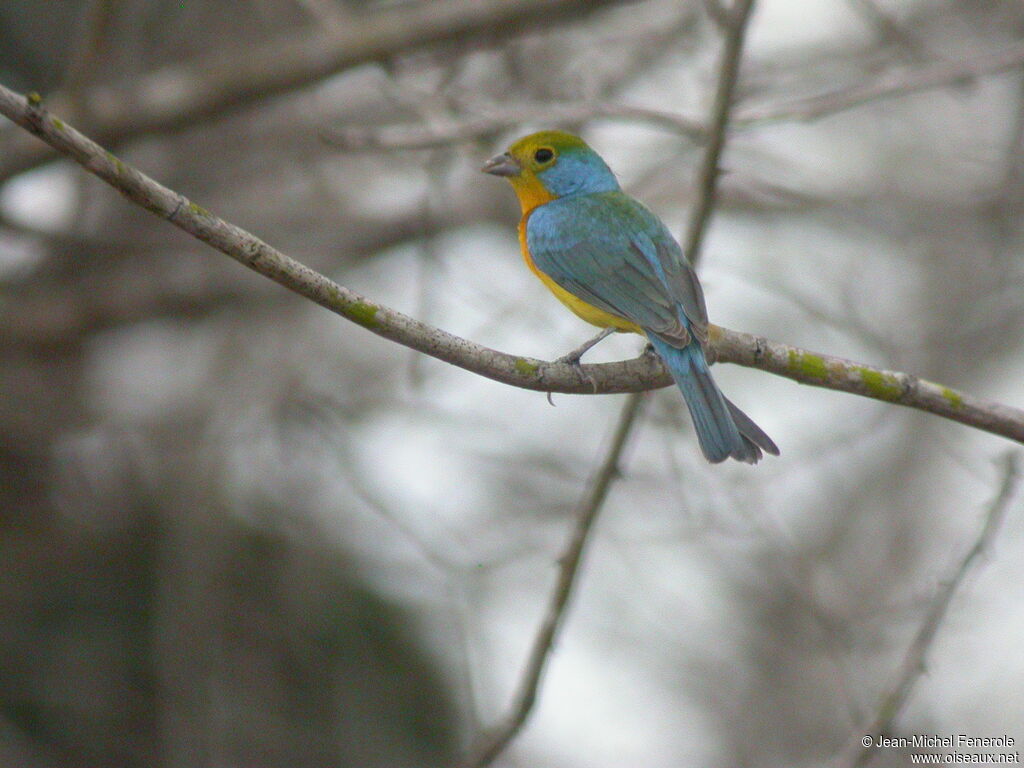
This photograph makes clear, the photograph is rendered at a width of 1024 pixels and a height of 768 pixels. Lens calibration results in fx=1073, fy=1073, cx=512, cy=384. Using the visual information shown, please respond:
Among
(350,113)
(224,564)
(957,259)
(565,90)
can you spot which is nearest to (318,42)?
(565,90)

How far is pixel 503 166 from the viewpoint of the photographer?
4695 millimetres

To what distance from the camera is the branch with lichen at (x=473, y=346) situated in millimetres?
2285

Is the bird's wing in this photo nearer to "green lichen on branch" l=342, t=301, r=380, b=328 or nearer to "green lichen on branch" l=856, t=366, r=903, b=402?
"green lichen on branch" l=856, t=366, r=903, b=402

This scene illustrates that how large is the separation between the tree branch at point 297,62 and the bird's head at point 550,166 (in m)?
1.04

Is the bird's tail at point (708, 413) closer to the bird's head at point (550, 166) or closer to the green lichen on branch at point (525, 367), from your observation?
the green lichen on branch at point (525, 367)

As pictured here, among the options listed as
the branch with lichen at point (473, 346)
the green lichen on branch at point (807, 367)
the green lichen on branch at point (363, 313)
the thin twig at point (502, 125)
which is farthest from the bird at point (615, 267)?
the green lichen on branch at point (363, 313)

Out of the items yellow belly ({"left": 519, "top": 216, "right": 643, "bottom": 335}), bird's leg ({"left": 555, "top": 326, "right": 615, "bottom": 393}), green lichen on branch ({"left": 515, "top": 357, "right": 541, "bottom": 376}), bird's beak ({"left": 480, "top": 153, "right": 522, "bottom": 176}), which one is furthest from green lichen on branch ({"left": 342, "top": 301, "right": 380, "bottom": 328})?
bird's beak ({"left": 480, "top": 153, "right": 522, "bottom": 176})

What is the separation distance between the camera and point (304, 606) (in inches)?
245

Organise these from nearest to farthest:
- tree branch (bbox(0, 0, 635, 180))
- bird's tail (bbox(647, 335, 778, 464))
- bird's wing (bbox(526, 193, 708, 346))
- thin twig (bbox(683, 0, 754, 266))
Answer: bird's tail (bbox(647, 335, 778, 464))
bird's wing (bbox(526, 193, 708, 346))
thin twig (bbox(683, 0, 754, 266))
tree branch (bbox(0, 0, 635, 180))

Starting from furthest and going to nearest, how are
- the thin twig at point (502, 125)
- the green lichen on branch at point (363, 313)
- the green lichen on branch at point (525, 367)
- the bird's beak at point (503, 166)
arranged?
the thin twig at point (502, 125) → the bird's beak at point (503, 166) → the green lichen on branch at point (525, 367) → the green lichen on branch at point (363, 313)

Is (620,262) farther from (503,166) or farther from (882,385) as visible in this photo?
(882,385)

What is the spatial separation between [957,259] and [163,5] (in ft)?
21.3

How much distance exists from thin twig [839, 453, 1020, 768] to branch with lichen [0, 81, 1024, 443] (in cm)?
18

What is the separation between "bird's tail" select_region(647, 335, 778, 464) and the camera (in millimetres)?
3512
